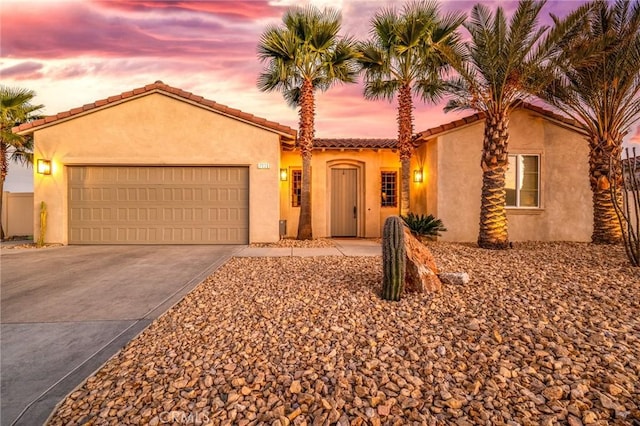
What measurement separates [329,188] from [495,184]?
6.13 m

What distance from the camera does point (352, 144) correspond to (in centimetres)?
1294

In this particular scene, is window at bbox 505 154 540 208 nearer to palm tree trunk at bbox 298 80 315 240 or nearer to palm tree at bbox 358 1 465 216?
palm tree at bbox 358 1 465 216

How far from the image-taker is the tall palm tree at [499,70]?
8.34m

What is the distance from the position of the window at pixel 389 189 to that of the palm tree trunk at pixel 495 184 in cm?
427

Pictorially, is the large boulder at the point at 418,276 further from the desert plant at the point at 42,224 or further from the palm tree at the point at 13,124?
the palm tree at the point at 13,124

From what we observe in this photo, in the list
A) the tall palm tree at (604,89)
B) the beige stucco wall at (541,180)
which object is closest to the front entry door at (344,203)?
the beige stucco wall at (541,180)

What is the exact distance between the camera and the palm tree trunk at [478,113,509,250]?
922 cm

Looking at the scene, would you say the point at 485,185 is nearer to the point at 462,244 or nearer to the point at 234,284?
the point at 462,244

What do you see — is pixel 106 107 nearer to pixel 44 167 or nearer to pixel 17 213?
pixel 44 167

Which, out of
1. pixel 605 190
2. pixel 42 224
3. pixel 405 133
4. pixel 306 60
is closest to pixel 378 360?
pixel 405 133

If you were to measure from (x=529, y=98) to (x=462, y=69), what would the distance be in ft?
8.22

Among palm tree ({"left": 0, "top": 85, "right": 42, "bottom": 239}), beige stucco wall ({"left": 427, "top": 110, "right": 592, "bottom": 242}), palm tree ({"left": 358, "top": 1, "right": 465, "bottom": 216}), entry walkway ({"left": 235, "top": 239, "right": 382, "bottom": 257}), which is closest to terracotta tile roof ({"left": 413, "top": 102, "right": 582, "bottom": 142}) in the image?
beige stucco wall ({"left": 427, "top": 110, "right": 592, "bottom": 242})

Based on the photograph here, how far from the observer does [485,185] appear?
9508mm

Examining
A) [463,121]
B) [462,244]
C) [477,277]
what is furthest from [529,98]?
[477,277]
